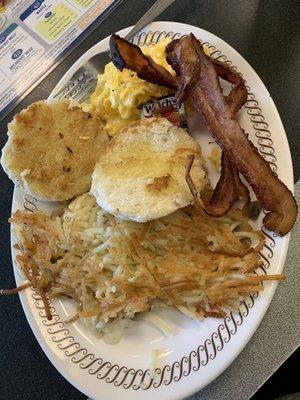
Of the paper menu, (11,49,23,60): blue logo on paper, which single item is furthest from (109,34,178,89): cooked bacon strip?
(11,49,23,60): blue logo on paper

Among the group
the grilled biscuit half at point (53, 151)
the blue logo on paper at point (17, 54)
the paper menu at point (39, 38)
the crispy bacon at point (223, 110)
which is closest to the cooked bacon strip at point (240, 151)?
the crispy bacon at point (223, 110)

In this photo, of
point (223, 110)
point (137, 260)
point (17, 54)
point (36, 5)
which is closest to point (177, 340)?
point (137, 260)

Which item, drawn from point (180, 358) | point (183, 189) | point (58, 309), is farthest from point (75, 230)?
point (180, 358)

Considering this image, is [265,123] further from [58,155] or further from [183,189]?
[58,155]

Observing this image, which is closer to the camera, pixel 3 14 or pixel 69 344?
pixel 69 344

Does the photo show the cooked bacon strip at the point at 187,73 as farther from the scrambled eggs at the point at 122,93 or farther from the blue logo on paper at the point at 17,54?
the blue logo on paper at the point at 17,54

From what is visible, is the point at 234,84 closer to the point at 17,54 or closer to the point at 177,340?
the point at 177,340

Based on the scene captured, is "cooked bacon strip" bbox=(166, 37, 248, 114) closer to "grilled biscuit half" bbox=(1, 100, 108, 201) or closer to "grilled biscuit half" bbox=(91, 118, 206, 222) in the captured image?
"grilled biscuit half" bbox=(91, 118, 206, 222)
